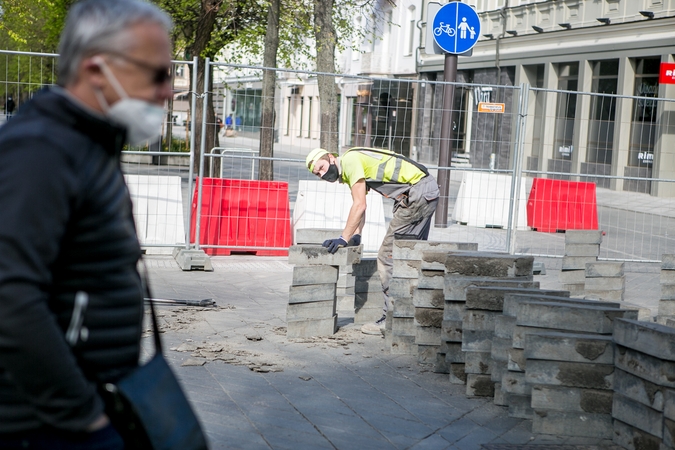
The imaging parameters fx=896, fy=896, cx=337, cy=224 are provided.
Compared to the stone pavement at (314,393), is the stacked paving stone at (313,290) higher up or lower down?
higher up

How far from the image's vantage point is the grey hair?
1.84 m

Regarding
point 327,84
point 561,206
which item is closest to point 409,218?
point 327,84

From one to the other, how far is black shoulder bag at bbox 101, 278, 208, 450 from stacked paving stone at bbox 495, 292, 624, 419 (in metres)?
3.31

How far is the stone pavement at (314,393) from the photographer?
478 cm

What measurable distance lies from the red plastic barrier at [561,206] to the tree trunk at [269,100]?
14.5 ft

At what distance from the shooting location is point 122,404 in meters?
1.94

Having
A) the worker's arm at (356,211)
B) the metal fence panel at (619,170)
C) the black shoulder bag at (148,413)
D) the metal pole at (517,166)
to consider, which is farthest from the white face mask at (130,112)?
the metal fence panel at (619,170)

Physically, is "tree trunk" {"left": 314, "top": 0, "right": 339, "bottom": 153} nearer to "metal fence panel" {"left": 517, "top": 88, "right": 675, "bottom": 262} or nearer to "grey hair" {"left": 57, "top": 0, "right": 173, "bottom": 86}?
"metal fence panel" {"left": 517, "top": 88, "right": 675, "bottom": 262}

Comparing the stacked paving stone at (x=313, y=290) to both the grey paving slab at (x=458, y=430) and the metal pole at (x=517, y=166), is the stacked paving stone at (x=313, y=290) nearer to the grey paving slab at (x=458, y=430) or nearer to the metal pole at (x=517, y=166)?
the grey paving slab at (x=458, y=430)

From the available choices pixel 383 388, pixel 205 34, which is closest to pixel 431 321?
pixel 383 388

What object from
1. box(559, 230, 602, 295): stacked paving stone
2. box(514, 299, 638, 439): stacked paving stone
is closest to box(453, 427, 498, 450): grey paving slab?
box(514, 299, 638, 439): stacked paving stone

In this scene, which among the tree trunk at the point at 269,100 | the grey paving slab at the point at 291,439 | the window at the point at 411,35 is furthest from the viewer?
the window at the point at 411,35

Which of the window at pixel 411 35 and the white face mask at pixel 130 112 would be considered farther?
the window at pixel 411 35

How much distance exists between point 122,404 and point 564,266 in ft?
26.1
